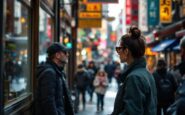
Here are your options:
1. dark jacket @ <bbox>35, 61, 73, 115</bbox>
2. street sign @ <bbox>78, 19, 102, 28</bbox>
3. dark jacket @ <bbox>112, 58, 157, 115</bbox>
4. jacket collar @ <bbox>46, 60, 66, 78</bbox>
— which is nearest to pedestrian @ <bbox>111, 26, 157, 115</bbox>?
dark jacket @ <bbox>112, 58, 157, 115</bbox>

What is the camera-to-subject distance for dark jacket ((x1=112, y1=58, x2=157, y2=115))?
4337mm

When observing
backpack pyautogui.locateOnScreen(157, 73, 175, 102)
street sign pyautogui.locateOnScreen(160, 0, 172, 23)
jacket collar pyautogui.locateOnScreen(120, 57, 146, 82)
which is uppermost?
street sign pyautogui.locateOnScreen(160, 0, 172, 23)

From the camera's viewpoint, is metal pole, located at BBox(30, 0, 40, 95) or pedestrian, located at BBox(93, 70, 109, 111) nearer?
metal pole, located at BBox(30, 0, 40, 95)

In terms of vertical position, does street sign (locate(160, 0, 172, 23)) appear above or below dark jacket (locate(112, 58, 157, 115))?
above

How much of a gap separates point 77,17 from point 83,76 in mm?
6568

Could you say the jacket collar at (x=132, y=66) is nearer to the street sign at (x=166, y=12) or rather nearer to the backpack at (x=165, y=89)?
the backpack at (x=165, y=89)

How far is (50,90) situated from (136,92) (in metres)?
2.56

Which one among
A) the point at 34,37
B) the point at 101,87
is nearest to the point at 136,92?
the point at 34,37

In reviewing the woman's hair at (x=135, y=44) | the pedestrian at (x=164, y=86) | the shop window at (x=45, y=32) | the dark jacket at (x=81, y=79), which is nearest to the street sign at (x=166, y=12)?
the dark jacket at (x=81, y=79)

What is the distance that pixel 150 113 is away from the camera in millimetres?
4516

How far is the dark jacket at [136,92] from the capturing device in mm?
4337

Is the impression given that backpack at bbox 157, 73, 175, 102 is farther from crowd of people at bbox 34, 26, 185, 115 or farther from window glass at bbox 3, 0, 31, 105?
window glass at bbox 3, 0, 31, 105

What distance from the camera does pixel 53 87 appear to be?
22.3 ft

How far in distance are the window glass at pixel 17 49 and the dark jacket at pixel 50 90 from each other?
2.12m
